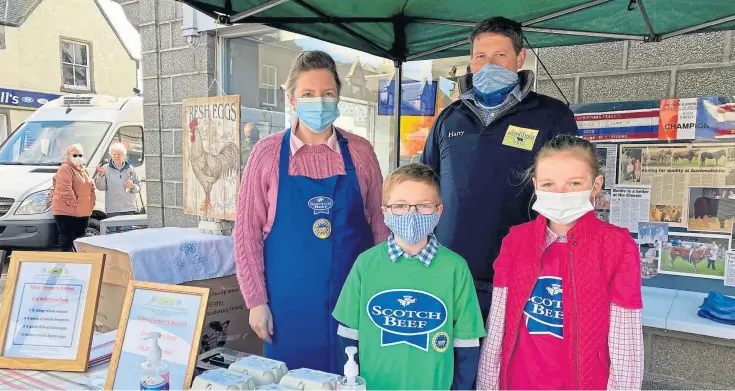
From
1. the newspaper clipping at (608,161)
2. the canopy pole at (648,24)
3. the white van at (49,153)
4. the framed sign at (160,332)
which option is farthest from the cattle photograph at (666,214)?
the white van at (49,153)

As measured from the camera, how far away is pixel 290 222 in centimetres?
177

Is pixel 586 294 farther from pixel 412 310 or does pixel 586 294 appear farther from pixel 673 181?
pixel 673 181

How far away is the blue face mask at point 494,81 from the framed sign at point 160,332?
1.22 metres

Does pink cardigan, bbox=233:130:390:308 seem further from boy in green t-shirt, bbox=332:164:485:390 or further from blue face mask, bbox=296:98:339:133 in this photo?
boy in green t-shirt, bbox=332:164:485:390

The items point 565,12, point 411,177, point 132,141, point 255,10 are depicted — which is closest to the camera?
point 411,177

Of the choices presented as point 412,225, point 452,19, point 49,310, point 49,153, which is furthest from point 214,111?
point 49,153

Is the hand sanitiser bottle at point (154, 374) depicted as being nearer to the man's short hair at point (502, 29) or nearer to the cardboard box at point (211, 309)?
the cardboard box at point (211, 309)

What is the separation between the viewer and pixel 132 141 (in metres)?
7.03

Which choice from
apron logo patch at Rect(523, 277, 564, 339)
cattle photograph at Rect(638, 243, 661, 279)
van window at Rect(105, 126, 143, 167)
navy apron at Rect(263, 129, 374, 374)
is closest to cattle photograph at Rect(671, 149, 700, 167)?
cattle photograph at Rect(638, 243, 661, 279)

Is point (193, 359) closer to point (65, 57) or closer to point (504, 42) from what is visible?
point (504, 42)

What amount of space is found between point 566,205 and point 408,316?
0.59m

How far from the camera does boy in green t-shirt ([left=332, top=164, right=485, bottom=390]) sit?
54.6 inches

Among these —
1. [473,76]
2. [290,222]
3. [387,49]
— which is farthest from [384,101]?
[290,222]

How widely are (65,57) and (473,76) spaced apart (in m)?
17.9
